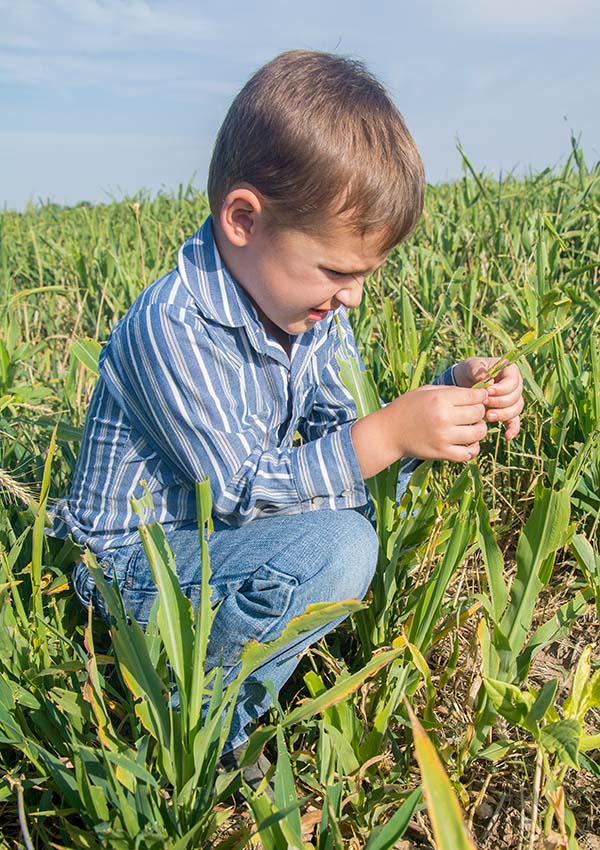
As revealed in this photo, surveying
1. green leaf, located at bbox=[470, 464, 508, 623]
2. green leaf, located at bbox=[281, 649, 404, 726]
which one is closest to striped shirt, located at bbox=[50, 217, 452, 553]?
green leaf, located at bbox=[470, 464, 508, 623]

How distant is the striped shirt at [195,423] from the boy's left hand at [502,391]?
0.10m

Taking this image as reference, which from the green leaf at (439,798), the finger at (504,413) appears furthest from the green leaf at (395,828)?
the finger at (504,413)

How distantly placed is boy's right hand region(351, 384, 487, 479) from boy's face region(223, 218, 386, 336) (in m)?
0.20

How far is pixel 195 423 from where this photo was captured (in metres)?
1.30

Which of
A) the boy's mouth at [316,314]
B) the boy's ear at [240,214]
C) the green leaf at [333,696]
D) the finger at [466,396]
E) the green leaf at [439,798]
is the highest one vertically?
the boy's ear at [240,214]

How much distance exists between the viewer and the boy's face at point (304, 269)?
4.37 feet

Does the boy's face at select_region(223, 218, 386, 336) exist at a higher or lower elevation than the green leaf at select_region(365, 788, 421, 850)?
higher

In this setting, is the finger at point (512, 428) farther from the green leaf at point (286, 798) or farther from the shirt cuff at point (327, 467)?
the green leaf at point (286, 798)

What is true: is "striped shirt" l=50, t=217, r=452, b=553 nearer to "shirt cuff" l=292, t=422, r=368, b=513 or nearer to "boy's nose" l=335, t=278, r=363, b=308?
"shirt cuff" l=292, t=422, r=368, b=513

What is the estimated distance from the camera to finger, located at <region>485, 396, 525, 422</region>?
1400 millimetres

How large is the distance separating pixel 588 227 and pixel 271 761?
7.13 ft

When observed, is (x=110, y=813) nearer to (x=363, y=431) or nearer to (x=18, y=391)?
(x=363, y=431)

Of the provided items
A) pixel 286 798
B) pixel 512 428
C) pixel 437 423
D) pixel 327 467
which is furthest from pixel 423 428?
pixel 286 798

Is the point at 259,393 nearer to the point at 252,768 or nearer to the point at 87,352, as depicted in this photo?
the point at 87,352
